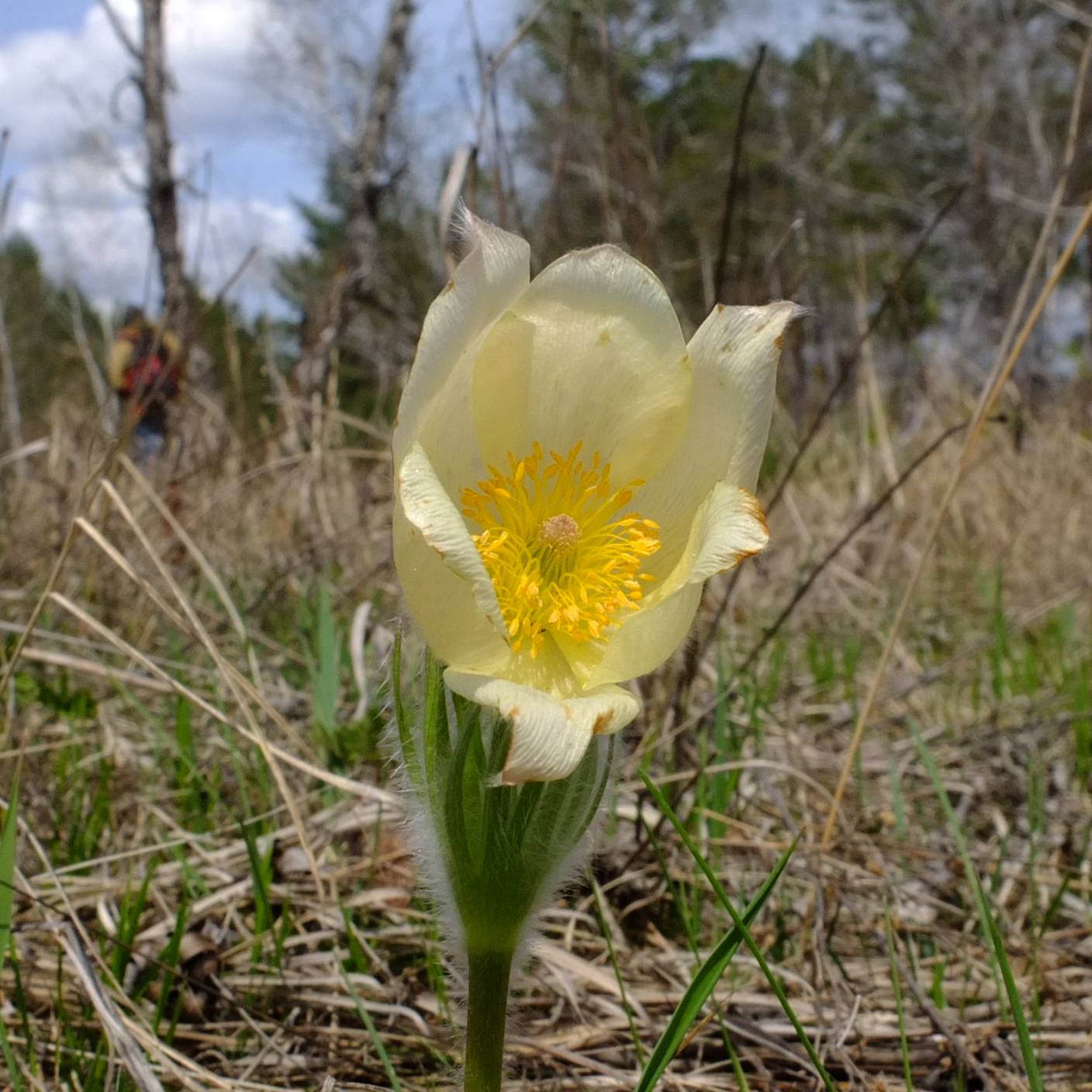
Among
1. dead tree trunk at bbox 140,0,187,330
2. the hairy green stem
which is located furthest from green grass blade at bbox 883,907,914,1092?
dead tree trunk at bbox 140,0,187,330

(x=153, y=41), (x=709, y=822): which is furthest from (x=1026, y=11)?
(x=709, y=822)

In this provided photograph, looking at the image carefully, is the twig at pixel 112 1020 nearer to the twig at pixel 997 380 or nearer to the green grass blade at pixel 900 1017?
the green grass blade at pixel 900 1017

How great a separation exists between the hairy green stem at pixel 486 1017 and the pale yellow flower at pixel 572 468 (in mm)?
234

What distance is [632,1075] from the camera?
1335 millimetres

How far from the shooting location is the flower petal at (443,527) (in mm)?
839

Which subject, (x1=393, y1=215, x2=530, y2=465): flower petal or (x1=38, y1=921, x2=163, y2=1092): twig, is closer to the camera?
(x1=393, y1=215, x2=530, y2=465): flower petal

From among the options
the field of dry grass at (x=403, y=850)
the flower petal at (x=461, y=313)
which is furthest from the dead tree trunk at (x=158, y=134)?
the flower petal at (x=461, y=313)

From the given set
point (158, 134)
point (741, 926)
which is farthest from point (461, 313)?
point (158, 134)

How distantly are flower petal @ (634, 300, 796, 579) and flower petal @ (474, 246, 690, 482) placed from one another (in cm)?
3

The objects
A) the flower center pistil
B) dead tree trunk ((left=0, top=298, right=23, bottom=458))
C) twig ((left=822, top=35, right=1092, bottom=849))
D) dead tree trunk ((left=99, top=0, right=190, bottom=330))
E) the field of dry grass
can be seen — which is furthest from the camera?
dead tree trunk ((left=99, top=0, right=190, bottom=330))

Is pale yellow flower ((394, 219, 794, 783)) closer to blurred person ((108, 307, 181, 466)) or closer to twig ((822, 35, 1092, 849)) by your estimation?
twig ((822, 35, 1092, 849))

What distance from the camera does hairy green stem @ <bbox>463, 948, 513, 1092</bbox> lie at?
92 cm

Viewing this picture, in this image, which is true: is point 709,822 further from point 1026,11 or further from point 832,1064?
point 1026,11

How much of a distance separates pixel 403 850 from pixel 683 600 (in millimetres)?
1123
